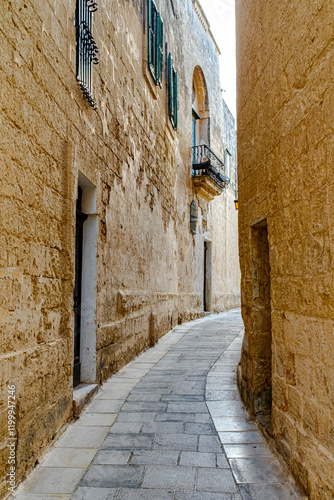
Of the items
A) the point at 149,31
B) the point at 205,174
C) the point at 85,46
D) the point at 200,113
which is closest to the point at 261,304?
the point at 85,46

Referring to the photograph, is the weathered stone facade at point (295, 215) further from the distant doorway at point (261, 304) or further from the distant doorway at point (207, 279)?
the distant doorway at point (207, 279)

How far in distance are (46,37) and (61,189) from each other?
1.14 metres

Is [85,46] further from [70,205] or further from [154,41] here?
[154,41]

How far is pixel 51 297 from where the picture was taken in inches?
131

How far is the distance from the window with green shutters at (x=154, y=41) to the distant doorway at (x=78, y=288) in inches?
159

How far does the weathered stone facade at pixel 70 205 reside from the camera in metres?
2.65

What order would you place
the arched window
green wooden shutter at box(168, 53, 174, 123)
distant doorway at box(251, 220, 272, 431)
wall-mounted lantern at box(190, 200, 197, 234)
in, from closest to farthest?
1. distant doorway at box(251, 220, 272, 431)
2. green wooden shutter at box(168, 53, 174, 123)
3. wall-mounted lantern at box(190, 200, 197, 234)
4. the arched window

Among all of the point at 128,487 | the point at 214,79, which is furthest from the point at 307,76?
the point at 214,79

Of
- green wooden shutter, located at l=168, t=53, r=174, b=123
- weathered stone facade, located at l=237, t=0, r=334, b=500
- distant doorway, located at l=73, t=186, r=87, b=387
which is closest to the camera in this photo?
weathered stone facade, located at l=237, t=0, r=334, b=500

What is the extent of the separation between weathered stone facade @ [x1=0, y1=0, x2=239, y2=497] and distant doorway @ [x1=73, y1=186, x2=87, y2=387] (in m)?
0.06

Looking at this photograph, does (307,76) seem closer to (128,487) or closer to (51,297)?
(51,297)

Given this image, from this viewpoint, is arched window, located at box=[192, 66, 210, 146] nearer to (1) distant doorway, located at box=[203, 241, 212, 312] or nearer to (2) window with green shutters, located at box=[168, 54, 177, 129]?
(1) distant doorway, located at box=[203, 241, 212, 312]

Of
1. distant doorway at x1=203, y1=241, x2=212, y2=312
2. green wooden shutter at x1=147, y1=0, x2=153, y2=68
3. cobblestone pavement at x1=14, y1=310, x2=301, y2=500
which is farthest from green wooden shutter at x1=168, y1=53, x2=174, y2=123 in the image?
cobblestone pavement at x1=14, y1=310, x2=301, y2=500

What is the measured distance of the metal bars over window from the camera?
4012mm
